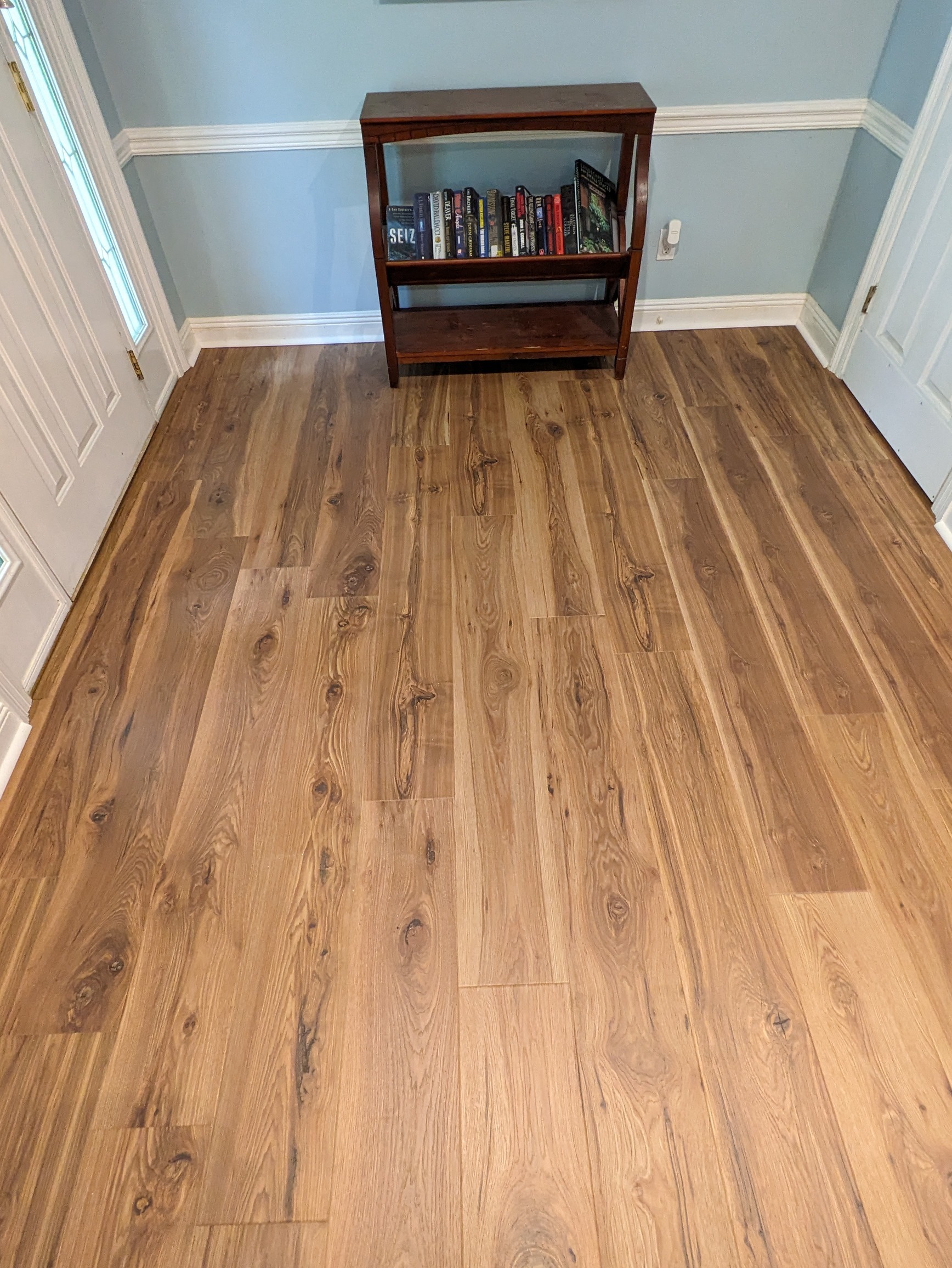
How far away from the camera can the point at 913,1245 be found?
1.05 metres

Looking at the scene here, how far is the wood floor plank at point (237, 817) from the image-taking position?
1231 mm

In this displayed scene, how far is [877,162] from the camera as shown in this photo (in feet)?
7.74

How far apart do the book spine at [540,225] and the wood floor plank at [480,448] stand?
46 cm

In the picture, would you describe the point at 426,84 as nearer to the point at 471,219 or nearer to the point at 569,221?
the point at 471,219

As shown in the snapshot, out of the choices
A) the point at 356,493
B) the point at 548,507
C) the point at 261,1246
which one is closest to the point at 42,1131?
the point at 261,1246

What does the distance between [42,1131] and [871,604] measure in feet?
6.89

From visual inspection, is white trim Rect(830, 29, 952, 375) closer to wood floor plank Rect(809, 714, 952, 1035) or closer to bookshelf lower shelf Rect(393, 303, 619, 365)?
bookshelf lower shelf Rect(393, 303, 619, 365)

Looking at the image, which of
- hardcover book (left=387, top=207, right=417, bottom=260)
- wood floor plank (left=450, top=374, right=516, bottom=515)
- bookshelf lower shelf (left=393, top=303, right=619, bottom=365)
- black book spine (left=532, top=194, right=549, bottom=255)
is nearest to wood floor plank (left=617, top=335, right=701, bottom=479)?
bookshelf lower shelf (left=393, top=303, right=619, bottom=365)

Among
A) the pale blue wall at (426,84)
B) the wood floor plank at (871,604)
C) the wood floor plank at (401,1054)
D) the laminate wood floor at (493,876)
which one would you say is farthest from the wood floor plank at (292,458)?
the wood floor plank at (871,604)

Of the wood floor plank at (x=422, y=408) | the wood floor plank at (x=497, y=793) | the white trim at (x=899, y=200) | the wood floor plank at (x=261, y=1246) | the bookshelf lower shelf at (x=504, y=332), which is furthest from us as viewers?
the bookshelf lower shelf at (x=504, y=332)

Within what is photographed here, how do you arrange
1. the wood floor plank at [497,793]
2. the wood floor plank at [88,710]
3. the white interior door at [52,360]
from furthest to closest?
1. the white interior door at [52,360]
2. the wood floor plank at [88,710]
3. the wood floor plank at [497,793]

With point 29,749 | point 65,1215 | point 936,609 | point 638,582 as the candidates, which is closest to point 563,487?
point 638,582

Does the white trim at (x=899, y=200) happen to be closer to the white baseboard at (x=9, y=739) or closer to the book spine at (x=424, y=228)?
the book spine at (x=424, y=228)

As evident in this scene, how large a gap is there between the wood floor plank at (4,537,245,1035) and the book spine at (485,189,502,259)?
4.48 feet
